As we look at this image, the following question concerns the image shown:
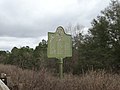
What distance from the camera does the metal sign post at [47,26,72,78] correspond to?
38.6 feet

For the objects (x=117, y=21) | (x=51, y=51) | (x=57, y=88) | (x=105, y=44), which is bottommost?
(x=57, y=88)

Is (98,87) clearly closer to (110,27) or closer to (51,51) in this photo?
(51,51)

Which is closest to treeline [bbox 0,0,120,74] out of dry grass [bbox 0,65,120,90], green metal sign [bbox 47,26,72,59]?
green metal sign [bbox 47,26,72,59]

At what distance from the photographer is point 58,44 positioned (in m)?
11.8

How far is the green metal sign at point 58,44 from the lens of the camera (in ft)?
38.6

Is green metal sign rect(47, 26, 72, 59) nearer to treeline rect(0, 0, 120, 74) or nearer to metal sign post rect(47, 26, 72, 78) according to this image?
metal sign post rect(47, 26, 72, 78)

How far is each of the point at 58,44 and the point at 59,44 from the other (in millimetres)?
41

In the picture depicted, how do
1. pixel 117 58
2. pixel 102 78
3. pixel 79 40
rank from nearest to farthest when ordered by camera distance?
pixel 102 78 → pixel 117 58 → pixel 79 40

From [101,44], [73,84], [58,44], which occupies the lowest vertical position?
[73,84]

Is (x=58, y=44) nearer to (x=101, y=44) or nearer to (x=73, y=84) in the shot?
(x=73, y=84)

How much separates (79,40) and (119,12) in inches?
377

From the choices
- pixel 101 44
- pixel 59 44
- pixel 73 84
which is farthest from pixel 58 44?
pixel 101 44

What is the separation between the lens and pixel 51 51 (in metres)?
11.8

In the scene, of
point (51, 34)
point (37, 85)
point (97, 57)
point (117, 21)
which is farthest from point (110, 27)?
point (37, 85)
